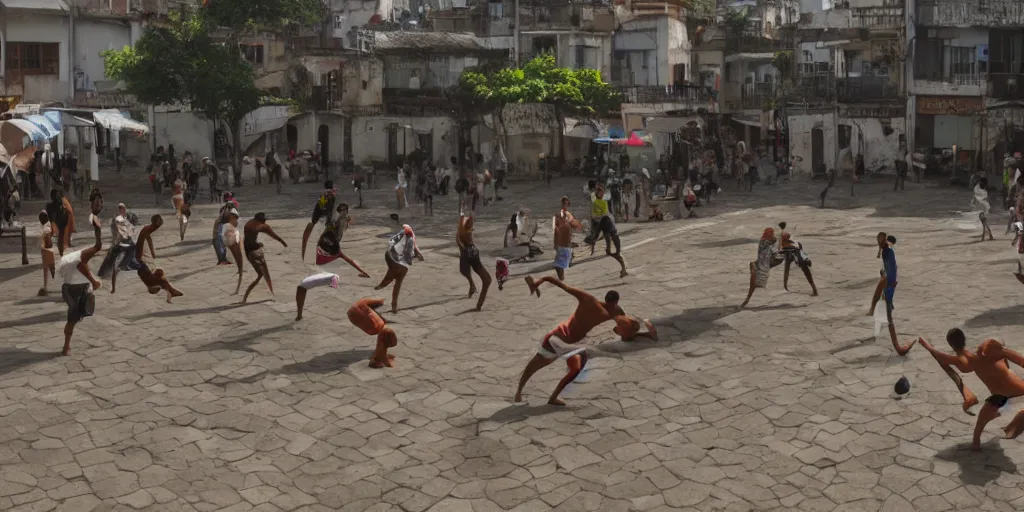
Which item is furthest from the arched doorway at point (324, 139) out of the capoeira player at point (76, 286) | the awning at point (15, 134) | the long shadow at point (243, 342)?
the capoeira player at point (76, 286)

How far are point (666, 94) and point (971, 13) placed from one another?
1023 cm

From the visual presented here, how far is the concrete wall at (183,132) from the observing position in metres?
47.1

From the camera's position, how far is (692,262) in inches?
866

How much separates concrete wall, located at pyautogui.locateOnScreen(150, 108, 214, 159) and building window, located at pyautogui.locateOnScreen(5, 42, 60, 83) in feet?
12.6

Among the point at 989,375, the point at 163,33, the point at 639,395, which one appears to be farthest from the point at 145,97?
the point at 989,375

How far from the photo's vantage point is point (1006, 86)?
38.9m

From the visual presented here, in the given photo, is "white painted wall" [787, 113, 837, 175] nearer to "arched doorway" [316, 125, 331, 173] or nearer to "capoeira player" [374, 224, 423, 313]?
"arched doorway" [316, 125, 331, 173]

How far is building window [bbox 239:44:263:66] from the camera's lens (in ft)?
163

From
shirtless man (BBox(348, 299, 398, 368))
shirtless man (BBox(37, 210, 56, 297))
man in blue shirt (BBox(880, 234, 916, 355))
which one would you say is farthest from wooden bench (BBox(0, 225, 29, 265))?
man in blue shirt (BBox(880, 234, 916, 355))

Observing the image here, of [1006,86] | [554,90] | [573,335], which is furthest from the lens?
[554,90]

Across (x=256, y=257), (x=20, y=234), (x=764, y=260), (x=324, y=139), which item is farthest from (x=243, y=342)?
(x=324, y=139)

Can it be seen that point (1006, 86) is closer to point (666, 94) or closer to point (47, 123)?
point (666, 94)

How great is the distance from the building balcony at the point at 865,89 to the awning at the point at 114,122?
71.4 feet

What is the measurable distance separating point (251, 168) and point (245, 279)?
22469 millimetres
